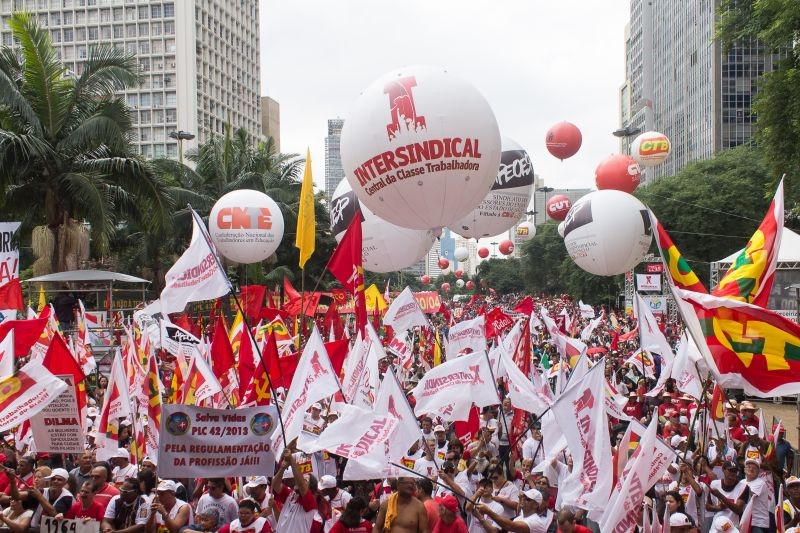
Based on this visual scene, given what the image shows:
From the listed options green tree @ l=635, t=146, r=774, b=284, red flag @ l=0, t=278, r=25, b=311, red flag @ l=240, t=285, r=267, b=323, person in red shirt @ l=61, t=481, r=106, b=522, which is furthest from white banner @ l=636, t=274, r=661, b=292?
person in red shirt @ l=61, t=481, r=106, b=522

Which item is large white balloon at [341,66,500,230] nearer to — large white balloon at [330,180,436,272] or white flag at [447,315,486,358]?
white flag at [447,315,486,358]

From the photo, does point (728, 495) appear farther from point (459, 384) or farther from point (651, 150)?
point (651, 150)

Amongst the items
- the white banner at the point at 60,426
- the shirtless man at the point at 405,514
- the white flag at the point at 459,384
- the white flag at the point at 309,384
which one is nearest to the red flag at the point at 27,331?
the white banner at the point at 60,426

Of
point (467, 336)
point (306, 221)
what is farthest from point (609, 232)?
point (306, 221)

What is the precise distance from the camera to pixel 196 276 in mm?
9305

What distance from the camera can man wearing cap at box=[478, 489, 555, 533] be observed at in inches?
275

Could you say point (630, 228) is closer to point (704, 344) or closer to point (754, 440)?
point (754, 440)

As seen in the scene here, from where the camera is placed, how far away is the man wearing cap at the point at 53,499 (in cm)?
715

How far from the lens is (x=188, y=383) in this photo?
9914 mm

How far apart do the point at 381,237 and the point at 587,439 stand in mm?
9089

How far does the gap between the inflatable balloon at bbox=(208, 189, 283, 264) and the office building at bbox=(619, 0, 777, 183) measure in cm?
5680

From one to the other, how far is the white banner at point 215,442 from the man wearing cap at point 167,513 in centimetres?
21

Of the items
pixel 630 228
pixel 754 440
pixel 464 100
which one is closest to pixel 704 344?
pixel 754 440

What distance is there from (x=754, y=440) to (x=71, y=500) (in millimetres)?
7020
